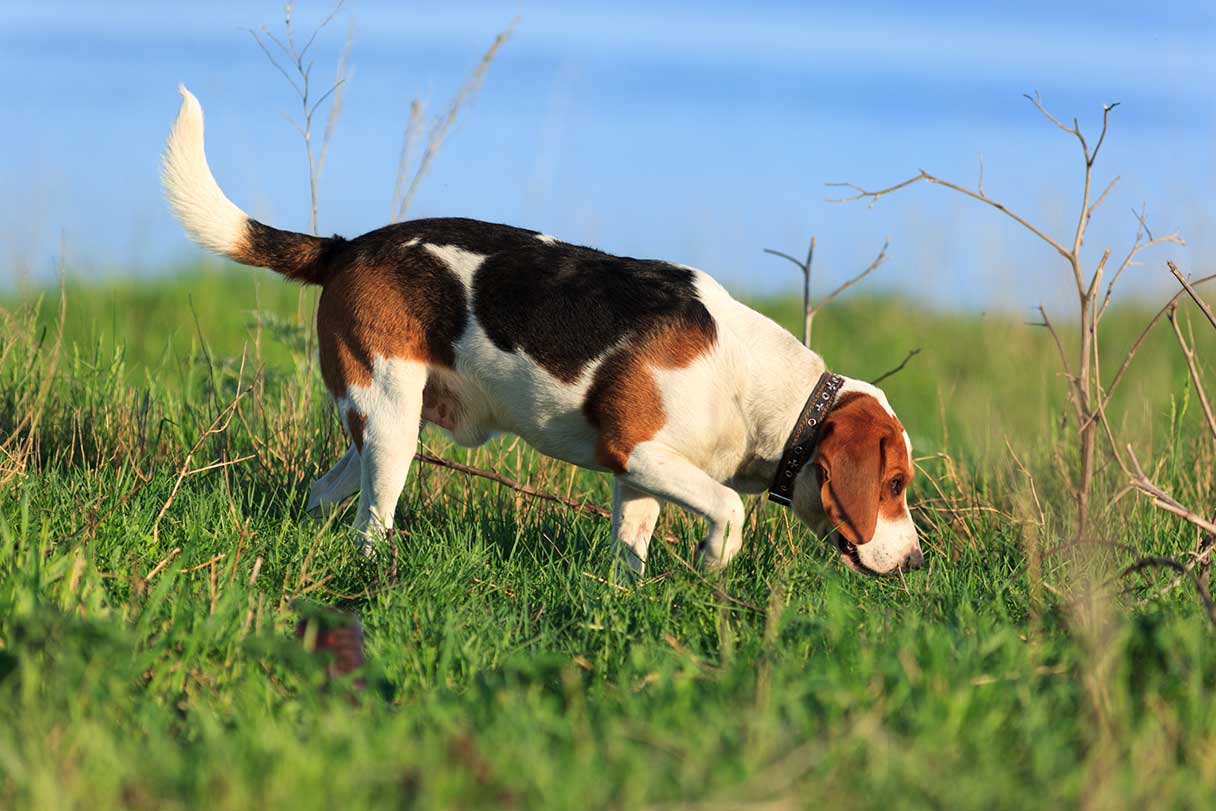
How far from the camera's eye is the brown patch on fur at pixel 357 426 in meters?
4.89

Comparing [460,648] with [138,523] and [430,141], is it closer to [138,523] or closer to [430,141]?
[138,523]

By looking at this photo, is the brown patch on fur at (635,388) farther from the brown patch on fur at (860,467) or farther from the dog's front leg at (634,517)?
the brown patch on fur at (860,467)

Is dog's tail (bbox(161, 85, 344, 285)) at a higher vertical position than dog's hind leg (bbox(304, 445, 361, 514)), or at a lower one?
higher

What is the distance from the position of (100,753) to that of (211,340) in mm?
9009

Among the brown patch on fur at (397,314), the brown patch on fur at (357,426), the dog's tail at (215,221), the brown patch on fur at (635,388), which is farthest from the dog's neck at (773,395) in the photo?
the dog's tail at (215,221)

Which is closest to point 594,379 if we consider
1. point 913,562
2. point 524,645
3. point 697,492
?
point 697,492

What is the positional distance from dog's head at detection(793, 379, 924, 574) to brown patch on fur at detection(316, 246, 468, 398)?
1407 mm

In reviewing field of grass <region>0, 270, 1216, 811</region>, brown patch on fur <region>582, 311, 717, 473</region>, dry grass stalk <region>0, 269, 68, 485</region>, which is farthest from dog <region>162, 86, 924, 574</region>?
dry grass stalk <region>0, 269, 68, 485</region>

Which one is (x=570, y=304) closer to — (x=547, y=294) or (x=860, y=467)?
(x=547, y=294)

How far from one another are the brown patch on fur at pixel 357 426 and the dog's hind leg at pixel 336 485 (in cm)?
32

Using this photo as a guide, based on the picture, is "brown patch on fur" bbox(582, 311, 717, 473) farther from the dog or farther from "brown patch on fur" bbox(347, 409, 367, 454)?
"brown patch on fur" bbox(347, 409, 367, 454)

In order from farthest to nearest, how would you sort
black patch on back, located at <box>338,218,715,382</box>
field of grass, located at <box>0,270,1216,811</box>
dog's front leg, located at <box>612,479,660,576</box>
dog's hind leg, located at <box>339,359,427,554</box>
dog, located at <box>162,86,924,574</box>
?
1. dog's front leg, located at <box>612,479,660,576</box>
2. dog's hind leg, located at <box>339,359,427,554</box>
3. black patch on back, located at <box>338,218,715,382</box>
4. dog, located at <box>162,86,924,574</box>
5. field of grass, located at <box>0,270,1216,811</box>

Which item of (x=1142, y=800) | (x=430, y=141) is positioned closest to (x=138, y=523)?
(x=430, y=141)

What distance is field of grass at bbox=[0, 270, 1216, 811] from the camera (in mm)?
2520
